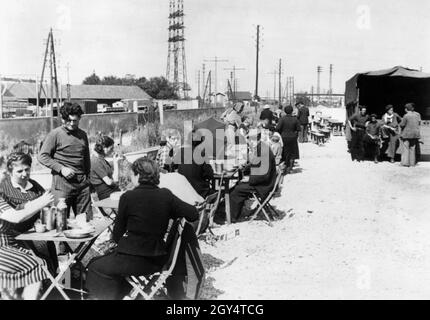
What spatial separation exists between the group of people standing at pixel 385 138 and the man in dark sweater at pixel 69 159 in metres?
8.87

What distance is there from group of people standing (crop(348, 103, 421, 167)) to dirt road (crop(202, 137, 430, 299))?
239cm

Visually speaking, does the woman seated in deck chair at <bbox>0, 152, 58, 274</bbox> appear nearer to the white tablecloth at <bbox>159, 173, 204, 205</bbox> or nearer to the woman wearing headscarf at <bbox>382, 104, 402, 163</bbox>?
the white tablecloth at <bbox>159, 173, 204, 205</bbox>

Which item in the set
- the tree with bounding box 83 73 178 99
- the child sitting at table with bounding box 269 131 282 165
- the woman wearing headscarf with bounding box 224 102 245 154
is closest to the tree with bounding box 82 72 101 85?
the tree with bounding box 83 73 178 99

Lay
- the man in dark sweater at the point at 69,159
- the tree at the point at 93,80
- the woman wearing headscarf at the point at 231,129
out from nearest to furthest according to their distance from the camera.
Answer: the man in dark sweater at the point at 69,159 < the woman wearing headscarf at the point at 231,129 < the tree at the point at 93,80

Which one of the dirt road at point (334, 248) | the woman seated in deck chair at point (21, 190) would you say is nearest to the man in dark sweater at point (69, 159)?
the woman seated in deck chair at point (21, 190)

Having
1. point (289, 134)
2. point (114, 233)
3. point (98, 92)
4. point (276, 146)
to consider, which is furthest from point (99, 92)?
point (114, 233)

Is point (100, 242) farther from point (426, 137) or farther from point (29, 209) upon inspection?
point (426, 137)

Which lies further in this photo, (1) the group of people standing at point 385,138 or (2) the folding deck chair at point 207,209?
(1) the group of people standing at point 385,138

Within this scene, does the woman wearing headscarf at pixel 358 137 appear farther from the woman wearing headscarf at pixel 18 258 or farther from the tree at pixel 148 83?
the tree at pixel 148 83

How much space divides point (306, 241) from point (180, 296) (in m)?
2.51

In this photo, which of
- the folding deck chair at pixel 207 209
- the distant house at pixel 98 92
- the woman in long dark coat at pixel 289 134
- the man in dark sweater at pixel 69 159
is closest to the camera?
the man in dark sweater at pixel 69 159

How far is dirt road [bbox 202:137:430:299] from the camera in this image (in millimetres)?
4602

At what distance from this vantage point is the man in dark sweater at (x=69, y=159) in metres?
5.18

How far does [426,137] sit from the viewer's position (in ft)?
49.9
